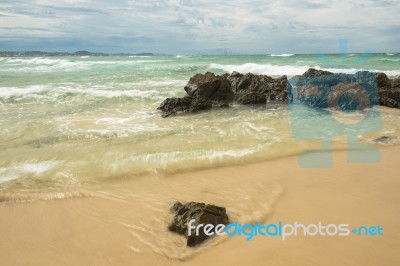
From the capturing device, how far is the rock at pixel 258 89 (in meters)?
10.7

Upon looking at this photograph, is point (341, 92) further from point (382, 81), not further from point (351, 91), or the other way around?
point (382, 81)

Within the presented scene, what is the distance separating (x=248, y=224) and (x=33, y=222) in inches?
93.8

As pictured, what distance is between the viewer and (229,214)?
3578 mm

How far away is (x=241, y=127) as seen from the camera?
24.2 ft

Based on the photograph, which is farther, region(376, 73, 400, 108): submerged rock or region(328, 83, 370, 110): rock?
region(376, 73, 400, 108): submerged rock

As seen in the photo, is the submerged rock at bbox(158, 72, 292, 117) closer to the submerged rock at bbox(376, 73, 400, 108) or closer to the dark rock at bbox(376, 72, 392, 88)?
the submerged rock at bbox(376, 73, 400, 108)

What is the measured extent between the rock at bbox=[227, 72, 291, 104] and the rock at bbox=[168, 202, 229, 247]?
7.65 metres

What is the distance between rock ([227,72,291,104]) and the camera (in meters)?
10.7

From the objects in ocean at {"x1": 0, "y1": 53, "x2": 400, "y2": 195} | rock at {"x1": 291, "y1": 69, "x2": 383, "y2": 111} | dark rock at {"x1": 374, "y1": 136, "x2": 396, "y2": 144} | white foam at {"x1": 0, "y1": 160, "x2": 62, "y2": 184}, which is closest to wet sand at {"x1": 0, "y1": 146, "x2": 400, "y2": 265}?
ocean at {"x1": 0, "y1": 53, "x2": 400, "y2": 195}

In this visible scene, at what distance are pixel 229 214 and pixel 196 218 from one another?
574 mm

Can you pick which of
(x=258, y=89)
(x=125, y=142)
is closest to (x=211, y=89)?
(x=258, y=89)

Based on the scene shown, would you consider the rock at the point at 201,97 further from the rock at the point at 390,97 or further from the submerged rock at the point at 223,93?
the rock at the point at 390,97

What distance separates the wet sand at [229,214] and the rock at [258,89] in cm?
587

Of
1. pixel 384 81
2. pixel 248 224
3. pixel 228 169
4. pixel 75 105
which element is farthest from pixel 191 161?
pixel 384 81
